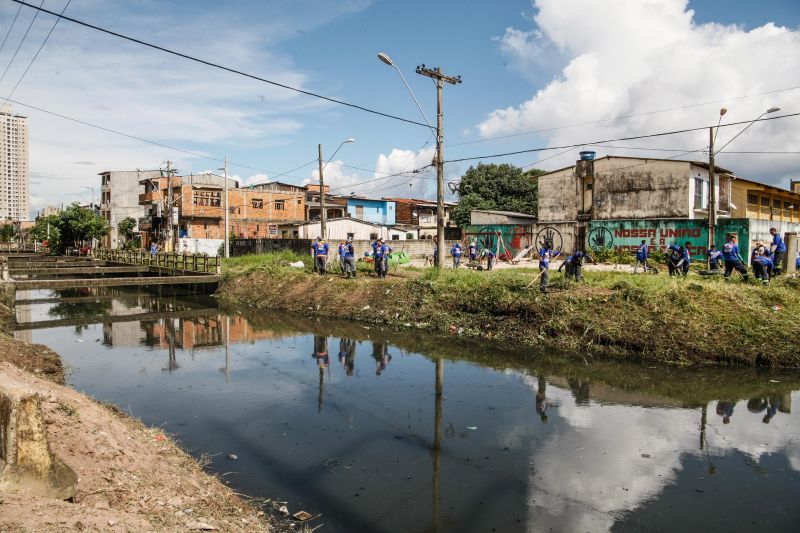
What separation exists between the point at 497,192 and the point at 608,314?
1439 inches

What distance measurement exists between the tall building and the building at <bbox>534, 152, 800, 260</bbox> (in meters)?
137

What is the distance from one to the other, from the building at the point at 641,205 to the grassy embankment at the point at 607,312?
12.0m

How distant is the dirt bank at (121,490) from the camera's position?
3.79m

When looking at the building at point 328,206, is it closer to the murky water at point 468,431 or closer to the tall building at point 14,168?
the murky water at point 468,431

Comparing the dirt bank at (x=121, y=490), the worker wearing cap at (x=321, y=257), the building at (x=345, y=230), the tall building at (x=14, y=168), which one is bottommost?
the dirt bank at (x=121, y=490)

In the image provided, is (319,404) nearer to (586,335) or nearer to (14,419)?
(14,419)

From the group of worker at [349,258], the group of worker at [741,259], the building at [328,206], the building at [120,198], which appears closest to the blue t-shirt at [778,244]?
the group of worker at [741,259]

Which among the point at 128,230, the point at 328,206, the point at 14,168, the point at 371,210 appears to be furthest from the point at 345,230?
the point at 14,168

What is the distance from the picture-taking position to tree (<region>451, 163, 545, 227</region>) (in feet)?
162

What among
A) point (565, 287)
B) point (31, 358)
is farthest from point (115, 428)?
point (565, 287)

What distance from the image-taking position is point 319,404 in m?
9.91

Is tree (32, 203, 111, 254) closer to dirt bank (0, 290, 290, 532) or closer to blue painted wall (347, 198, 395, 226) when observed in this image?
blue painted wall (347, 198, 395, 226)

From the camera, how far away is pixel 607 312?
14523 millimetres

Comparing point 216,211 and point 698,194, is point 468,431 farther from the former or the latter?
point 216,211
